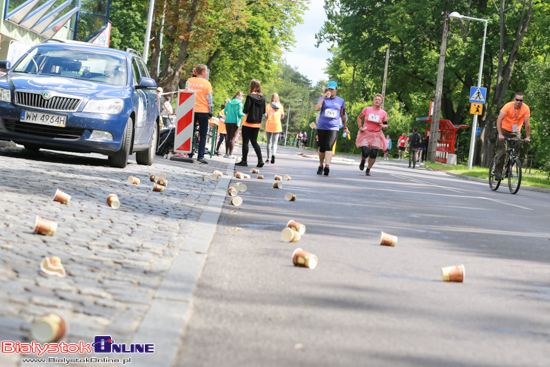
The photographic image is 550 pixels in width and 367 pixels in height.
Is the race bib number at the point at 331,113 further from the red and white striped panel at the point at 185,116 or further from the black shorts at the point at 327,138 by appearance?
the red and white striped panel at the point at 185,116

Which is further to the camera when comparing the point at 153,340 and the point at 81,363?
the point at 153,340

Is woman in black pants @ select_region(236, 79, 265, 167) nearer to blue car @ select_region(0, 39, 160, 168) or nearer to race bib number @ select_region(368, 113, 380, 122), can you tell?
race bib number @ select_region(368, 113, 380, 122)

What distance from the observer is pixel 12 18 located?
2753cm

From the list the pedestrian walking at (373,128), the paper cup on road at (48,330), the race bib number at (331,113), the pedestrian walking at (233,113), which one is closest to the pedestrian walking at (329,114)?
the race bib number at (331,113)

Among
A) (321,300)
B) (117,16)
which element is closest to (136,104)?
(321,300)

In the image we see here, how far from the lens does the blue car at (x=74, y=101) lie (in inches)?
435

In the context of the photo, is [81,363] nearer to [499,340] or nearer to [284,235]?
[499,340]

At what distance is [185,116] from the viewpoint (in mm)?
16281

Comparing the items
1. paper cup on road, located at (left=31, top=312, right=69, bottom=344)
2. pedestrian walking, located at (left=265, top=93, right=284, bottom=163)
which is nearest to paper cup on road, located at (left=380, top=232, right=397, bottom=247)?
paper cup on road, located at (left=31, top=312, right=69, bottom=344)

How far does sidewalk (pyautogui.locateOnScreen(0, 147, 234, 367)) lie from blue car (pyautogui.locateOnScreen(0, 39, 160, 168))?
135 cm

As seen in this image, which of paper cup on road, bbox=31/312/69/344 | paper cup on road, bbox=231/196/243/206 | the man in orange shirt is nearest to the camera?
paper cup on road, bbox=31/312/69/344

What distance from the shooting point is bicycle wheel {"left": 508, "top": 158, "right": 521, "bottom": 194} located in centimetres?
1678

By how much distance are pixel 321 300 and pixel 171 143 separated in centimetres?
1495

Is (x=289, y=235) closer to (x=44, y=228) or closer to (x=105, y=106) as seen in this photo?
(x=44, y=228)
